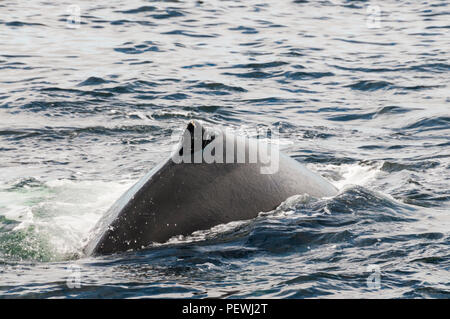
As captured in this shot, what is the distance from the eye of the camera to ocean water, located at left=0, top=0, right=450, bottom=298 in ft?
21.1

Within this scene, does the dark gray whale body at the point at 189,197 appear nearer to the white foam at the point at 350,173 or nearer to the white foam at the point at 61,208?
the white foam at the point at 61,208

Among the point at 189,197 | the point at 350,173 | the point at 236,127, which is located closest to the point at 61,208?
the point at 189,197

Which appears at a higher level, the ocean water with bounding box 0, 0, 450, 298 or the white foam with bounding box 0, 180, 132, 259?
the ocean water with bounding box 0, 0, 450, 298

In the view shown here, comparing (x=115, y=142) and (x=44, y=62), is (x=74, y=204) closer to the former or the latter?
(x=115, y=142)

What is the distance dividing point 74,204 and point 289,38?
1459 cm

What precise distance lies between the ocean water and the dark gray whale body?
0.13m

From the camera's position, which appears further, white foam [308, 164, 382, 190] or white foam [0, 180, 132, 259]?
white foam [308, 164, 382, 190]

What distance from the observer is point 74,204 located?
9.06 meters

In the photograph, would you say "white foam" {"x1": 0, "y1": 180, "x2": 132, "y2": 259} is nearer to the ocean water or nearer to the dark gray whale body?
the ocean water

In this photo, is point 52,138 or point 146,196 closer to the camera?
point 146,196

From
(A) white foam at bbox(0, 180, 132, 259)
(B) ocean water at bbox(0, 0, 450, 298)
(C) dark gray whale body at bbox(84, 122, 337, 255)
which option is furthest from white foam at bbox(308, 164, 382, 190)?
(C) dark gray whale body at bbox(84, 122, 337, 255)

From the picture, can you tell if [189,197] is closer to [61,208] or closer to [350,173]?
[61,208]
